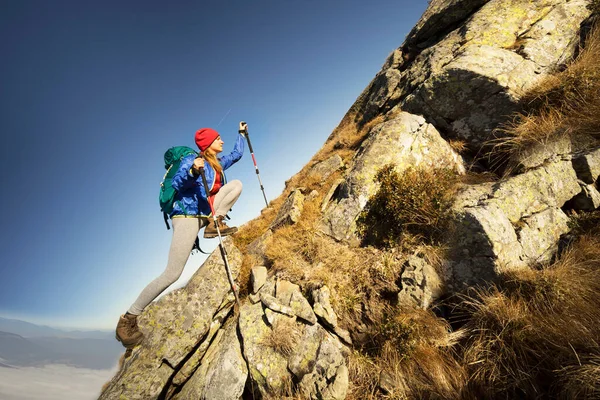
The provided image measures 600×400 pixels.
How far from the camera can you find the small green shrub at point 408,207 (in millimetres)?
5898

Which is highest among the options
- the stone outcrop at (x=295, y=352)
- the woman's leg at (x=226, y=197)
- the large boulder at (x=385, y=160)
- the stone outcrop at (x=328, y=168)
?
the woman's leg at (x=226, y=197)

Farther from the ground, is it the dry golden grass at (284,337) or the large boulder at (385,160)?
the large boulder at (385,160)

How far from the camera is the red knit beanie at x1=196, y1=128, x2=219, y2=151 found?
657 centimetres

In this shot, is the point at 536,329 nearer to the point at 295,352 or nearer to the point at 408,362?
the point at 408,362

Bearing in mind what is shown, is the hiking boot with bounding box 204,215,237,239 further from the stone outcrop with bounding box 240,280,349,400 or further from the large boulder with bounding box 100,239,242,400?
the stone outcrop with bounding box 240,280,349,400

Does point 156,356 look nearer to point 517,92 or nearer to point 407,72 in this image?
point 517,92

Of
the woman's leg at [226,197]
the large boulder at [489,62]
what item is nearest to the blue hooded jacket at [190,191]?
the woman's leg at [226,197]

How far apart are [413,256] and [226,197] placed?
4.98m

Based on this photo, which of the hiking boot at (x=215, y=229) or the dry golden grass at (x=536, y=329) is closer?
the dry golden grass at (x=536, y=329)

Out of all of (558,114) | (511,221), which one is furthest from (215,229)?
(558,114)

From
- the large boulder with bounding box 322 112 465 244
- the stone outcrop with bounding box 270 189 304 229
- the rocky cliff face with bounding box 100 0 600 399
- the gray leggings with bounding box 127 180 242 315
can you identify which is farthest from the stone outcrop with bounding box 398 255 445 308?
the gray leggings with bounding box 127 180 242 315

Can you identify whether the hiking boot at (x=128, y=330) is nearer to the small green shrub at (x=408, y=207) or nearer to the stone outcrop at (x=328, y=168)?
the small green shrub at (x=408, y=207)

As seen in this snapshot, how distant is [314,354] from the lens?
5055 millimetres

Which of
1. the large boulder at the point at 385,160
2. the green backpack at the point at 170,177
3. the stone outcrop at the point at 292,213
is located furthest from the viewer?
the stone outcrop at the point at 292,213
